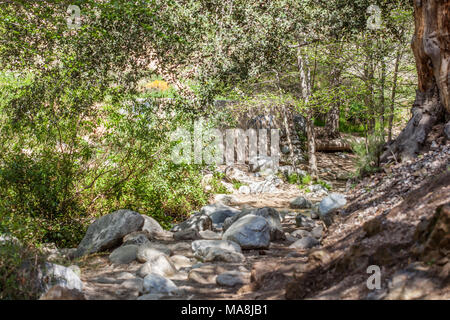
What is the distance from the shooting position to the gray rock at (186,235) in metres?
7.20

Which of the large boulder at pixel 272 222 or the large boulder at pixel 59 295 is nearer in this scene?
the large boulder at pixel 59 295

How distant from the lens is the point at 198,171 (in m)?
10.1

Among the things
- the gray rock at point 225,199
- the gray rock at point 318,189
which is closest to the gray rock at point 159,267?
the gray rock at point 225,199

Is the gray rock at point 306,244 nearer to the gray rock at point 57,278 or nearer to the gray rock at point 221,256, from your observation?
the gray rock at point 221,256

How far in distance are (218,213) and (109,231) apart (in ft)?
10.5

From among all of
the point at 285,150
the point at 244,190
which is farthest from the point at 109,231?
the point at 285,150

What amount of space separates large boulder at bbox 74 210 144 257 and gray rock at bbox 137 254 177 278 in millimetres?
1299

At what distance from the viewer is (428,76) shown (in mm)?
6531

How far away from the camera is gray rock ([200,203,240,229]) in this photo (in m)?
8.88

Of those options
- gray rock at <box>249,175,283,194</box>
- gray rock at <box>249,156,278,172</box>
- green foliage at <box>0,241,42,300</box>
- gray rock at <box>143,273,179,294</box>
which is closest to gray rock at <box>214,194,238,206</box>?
gray rock at <box>249,175,283,194</box>

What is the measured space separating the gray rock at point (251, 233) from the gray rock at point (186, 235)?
2.88 feet

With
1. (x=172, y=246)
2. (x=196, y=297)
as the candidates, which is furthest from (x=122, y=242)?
(x=196, y=297)

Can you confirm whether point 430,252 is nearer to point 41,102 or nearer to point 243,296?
point 243,296
